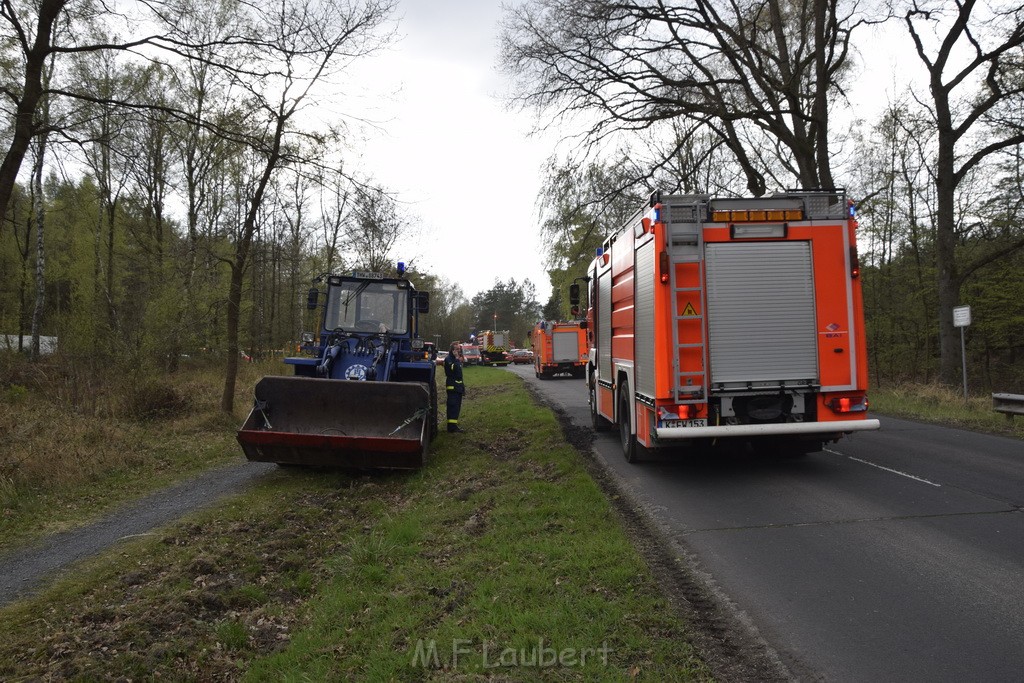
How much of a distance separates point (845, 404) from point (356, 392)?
622 cm

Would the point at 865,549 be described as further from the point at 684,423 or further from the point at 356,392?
the point at 356,392

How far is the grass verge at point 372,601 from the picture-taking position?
3.95 metres

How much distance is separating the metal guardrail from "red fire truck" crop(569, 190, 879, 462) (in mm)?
7005

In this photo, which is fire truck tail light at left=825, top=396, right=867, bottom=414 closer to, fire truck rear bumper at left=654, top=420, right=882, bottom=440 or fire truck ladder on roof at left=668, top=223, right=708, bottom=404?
fire truck rear bumper at left=654, top=420, right=882, bottom=440

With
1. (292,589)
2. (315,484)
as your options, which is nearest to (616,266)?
(315,484)

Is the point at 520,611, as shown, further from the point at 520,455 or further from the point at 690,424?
the point at 520,455

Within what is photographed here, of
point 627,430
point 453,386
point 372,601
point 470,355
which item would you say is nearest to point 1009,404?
point 627,430

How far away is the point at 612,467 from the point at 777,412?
2.48 m

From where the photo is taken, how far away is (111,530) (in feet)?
23.2

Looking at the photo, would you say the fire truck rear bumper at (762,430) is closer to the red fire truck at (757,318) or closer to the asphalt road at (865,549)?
the red fire truck at (757,318)

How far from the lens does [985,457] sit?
9.27m

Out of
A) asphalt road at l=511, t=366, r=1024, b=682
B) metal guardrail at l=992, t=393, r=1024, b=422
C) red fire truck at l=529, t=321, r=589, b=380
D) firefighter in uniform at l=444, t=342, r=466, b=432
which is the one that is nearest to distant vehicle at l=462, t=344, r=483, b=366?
red fire truck at l=529, t=321, r=589, b=380

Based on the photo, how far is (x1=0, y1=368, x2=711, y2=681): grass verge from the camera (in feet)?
13.0

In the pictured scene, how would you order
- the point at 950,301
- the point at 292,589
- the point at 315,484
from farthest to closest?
the point at 950,301 < the point at 315,484 < the point at 292,589
